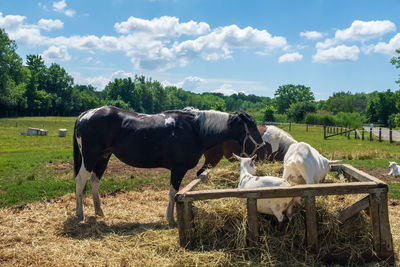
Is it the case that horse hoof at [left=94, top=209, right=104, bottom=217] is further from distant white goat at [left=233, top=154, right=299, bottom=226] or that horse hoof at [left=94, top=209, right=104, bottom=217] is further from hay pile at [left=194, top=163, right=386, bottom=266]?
distant white goat at [left=233, top=154, right=299, bottom=226]

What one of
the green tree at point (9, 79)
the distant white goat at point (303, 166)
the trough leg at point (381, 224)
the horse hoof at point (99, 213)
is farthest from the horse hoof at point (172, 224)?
the green tree at point (9, 79)

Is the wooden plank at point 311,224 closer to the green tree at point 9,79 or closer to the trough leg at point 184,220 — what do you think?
the trough leg at point 184,220

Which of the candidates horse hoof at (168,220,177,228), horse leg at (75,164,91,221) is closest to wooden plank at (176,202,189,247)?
horse hoof at (168,220,177,228)

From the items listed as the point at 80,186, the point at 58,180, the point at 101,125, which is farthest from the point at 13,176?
the point at 101,125

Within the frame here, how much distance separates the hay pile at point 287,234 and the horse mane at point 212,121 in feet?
5.98

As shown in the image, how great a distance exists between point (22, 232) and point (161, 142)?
2699 mm

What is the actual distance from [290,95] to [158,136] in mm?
104394

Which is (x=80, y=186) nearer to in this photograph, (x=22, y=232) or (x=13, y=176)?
(x=22, y=232)

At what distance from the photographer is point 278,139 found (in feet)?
25.9

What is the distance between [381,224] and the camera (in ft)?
12.6

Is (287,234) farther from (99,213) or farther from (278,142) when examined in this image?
(278,142)

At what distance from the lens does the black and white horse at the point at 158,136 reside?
5801 mm

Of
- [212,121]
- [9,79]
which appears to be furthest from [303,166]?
[9,79]

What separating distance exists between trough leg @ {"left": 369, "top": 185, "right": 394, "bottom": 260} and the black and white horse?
2.50 m
